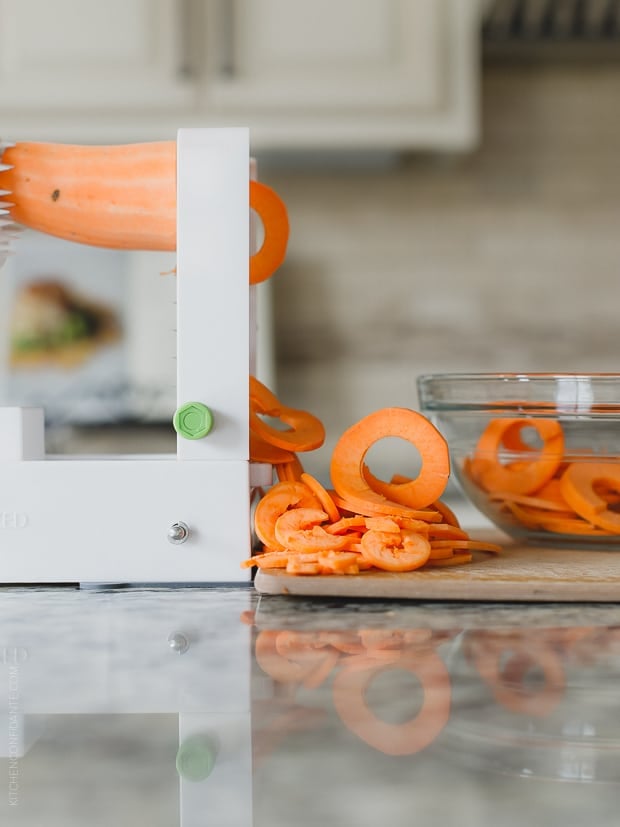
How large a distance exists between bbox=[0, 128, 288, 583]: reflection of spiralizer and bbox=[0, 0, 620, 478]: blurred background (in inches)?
54.3

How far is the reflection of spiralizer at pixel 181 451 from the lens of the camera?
2.54 ft

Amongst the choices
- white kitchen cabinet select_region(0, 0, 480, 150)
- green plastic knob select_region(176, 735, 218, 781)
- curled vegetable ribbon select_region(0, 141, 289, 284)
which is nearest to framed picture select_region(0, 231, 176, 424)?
white kitchen cabinet select_region(0, 0, 480, 150)

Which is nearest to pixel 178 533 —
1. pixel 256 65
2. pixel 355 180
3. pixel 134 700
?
pixel 134 700

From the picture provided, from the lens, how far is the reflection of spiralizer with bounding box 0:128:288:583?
2.54 ft

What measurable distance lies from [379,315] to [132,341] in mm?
664

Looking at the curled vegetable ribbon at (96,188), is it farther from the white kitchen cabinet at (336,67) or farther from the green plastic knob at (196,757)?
the white kitchen cabinet at (336,67)

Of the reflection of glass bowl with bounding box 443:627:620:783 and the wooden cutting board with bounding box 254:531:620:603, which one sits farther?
the wooden cutting board with bounding box 254:531:620:603

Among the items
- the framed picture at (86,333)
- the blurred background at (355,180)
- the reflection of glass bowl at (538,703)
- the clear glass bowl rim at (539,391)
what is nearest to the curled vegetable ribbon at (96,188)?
the clear glass bowl rim at (539,391)

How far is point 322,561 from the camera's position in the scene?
70 cm

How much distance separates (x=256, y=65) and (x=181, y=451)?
157 cm

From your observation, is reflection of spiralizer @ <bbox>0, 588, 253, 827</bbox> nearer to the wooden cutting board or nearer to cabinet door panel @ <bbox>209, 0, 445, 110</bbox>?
the wooden cutting board

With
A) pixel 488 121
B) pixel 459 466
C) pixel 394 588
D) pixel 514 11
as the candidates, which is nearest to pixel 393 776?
pixel 394 588

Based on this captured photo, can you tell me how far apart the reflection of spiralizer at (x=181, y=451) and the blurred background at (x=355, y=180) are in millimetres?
1380

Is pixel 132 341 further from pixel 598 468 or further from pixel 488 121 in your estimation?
pixel 598 468
